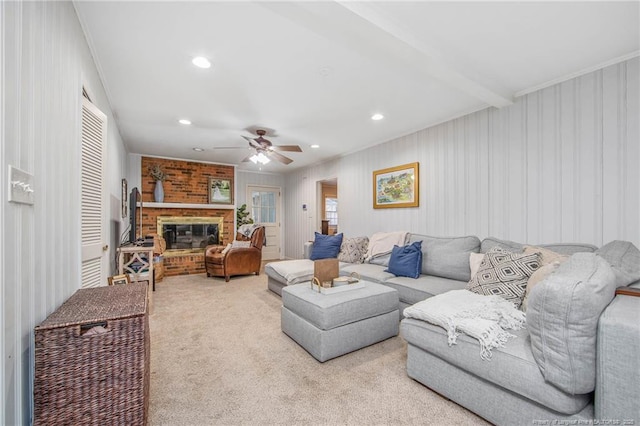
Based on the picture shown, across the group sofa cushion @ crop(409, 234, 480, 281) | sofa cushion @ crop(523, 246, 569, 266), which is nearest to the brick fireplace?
sofa cushion @ crop(409, 234, 480, 281)

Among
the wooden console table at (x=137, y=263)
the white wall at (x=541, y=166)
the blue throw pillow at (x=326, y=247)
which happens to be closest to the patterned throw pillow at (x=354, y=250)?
the blue throw pillow at (x=326, y=247)

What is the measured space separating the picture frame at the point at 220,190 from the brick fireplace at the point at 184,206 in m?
0.10

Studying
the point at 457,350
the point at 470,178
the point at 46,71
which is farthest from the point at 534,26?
the point at 46,71

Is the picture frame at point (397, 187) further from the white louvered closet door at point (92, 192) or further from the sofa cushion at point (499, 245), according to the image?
the white louvered closet door at point (92, 192)

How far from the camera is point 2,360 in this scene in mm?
887

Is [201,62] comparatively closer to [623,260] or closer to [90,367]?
[90,367]

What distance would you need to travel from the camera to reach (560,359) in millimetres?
1246

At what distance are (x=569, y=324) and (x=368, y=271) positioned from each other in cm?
243

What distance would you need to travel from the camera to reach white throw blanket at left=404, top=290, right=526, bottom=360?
5.10 feet

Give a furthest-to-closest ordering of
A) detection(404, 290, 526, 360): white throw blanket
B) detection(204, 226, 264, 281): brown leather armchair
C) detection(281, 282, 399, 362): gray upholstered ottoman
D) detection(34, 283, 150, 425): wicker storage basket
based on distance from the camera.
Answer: detection(204, 226, 264, 281): brown leather armchair < detection(281, 282, 399, 362): gray upholstered ottoman < detection(404, 290, 526, 360): white throw blanket < detection(34, 283, 150, 425): wicker storage basket

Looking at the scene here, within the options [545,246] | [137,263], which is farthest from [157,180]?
[545,246]

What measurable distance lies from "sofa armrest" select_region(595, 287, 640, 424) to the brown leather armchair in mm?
4644

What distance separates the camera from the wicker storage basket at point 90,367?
1032 mm

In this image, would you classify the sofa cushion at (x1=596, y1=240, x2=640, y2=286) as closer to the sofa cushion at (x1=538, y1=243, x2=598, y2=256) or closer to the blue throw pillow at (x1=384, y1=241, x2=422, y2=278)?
the sofa cushion at (x1=538, y1=243, x2=598, y2=256)
